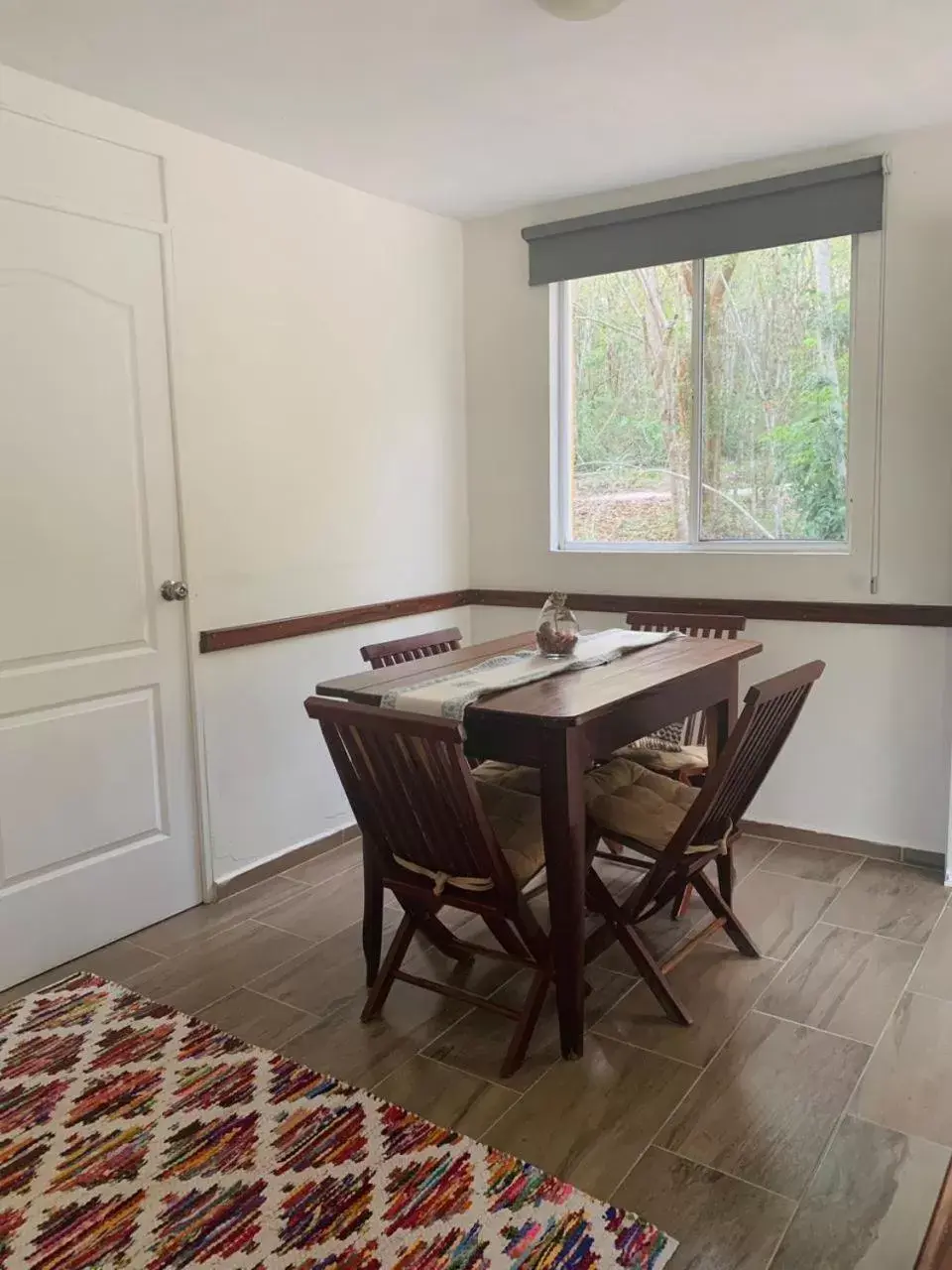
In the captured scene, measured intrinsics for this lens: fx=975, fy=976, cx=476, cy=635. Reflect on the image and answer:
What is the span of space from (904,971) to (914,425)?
1.78 m

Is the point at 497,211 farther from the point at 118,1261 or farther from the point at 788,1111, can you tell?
the point at 118,1261

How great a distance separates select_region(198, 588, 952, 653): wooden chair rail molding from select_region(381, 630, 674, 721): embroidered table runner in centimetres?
69

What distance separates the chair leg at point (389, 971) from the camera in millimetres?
2479

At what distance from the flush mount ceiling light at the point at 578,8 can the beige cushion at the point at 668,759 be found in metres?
1.95

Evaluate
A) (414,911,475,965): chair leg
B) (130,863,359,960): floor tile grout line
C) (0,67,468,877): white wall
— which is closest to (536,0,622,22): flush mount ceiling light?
(0,67,468,877): white wall

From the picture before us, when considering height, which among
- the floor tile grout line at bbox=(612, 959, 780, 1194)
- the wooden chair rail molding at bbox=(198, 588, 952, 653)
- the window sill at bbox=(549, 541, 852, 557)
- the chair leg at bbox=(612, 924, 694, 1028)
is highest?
the window sill at bbox=(549, 541, 852, 557)

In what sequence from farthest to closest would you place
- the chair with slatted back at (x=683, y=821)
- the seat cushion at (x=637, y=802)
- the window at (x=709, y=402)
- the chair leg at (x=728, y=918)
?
1. the window at (x=709, y=402)
2. the chair leg at (x=728, y=918)
3. the seat cushion at (x=637, y=802)
4. the chair with slatted back at (x=683, y=821)

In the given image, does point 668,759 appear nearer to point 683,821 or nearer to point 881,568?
point 683,821

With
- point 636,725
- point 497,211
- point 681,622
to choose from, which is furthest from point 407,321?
point 636,725

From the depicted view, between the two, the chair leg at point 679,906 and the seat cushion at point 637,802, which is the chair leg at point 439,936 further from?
the chair leg at point 679,906

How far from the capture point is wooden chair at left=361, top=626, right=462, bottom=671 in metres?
3.06

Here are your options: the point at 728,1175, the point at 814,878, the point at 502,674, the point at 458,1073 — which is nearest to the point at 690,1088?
the point at 728,1175

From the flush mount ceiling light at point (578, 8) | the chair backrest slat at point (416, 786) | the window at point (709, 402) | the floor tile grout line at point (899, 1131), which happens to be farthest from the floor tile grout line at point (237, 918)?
the flush mount ceiling light at point (578, 8)

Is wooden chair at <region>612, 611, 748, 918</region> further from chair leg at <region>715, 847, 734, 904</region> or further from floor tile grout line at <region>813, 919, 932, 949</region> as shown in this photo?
floor tile grout line at <region>813, 919, 932, 949</region>
